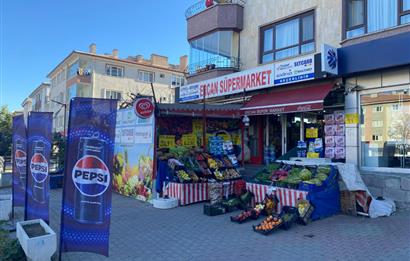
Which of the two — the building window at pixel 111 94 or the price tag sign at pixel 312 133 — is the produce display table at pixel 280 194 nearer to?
the price tag sign at pixel 312 133

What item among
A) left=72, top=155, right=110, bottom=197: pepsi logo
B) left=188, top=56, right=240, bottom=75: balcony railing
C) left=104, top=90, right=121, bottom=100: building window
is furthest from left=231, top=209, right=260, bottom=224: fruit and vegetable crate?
left=104, top=90, right=121, bottom=100: building window

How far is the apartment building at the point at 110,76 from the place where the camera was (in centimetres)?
3544

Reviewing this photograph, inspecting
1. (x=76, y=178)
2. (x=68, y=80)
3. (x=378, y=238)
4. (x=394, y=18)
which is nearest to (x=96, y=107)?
(x=76, y=178)

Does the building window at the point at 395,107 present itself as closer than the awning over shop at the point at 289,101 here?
Yes

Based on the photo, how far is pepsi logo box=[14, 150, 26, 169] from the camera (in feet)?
26.4

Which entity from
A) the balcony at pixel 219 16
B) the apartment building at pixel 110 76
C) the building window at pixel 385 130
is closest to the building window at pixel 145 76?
the apartment building at pixel 110 76

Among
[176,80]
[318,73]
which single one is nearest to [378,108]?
[318,73]

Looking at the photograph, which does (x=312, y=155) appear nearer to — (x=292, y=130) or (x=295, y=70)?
(x=292, y=130)

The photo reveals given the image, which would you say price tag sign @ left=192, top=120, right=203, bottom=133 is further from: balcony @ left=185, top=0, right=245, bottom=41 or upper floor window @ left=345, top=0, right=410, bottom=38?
upper floor window @ left=345, top=0, right=410, bottom=38

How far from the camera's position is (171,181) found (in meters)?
10.1

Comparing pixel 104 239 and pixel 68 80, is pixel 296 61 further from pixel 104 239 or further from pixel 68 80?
pixel 68 80

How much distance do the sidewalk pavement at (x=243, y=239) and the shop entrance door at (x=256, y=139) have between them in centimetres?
627

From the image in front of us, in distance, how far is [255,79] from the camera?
40.5 ft

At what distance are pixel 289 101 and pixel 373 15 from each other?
11.5ft
